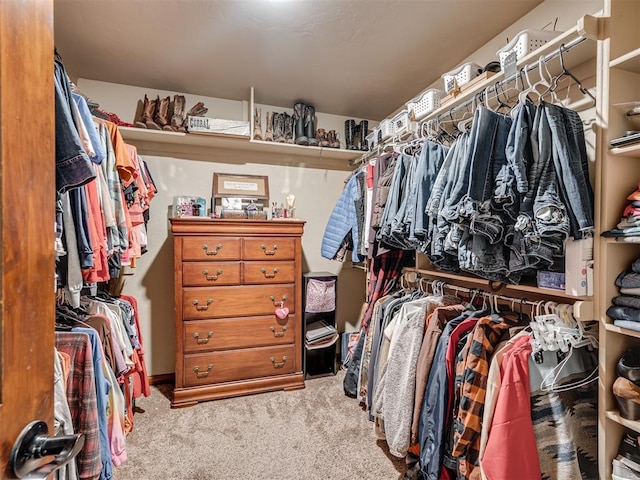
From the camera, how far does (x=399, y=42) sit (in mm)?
1986

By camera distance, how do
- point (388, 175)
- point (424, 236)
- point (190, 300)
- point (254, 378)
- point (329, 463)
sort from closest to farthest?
point (424, 236) < point (329, 463) < point (388, 175) < point (190, 300) < point (254, 378)

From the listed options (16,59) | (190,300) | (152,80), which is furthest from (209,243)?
(16,59)

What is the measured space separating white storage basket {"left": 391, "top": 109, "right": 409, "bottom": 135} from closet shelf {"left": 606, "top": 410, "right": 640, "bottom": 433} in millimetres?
1731

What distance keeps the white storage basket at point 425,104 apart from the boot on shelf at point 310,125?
3.13ft

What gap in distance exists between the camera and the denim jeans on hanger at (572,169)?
1070 mm

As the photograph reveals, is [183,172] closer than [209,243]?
No

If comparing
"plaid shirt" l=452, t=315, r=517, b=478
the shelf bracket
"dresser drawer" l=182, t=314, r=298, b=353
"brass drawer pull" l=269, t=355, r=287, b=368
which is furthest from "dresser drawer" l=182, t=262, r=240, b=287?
the shelf bracket

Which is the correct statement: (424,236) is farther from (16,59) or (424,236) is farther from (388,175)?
(16,59)

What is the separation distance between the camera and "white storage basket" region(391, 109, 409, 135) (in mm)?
2151

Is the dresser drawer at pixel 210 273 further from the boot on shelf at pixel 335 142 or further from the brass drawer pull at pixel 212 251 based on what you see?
the boot on shelf at pixel 335 142

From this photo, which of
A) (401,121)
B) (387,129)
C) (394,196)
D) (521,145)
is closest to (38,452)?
(521,145)

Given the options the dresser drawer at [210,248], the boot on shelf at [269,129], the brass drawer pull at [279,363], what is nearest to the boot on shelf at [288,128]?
the boot on shelf at [269,129]

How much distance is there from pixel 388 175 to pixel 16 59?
1.72m

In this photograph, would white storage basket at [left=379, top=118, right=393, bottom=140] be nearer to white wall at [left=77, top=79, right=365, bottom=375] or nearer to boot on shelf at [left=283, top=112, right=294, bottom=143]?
boot on shelf at [left=283, top=112, right=294, bottom=143]
